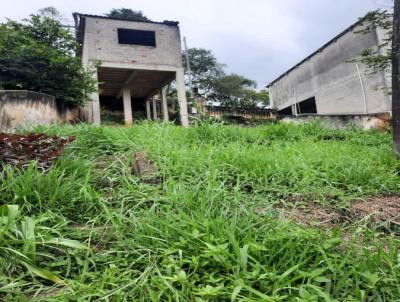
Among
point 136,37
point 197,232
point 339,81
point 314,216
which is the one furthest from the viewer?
point 339,81

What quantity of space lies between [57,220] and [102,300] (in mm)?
664

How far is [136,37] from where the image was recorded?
1236 cm

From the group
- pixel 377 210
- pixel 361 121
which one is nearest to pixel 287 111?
pixel 361 121

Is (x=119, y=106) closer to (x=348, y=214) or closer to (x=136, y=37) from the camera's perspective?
(x=136, y=37)

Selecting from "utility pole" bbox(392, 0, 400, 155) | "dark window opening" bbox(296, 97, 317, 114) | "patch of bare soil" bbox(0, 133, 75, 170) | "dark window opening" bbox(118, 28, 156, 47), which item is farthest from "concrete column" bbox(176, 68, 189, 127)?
"patch of bare soil" bbox(0, 133, 75, 170)

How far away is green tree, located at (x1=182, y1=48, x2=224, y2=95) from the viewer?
22.7 m

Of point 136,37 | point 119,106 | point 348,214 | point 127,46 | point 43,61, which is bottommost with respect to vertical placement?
point 348,214

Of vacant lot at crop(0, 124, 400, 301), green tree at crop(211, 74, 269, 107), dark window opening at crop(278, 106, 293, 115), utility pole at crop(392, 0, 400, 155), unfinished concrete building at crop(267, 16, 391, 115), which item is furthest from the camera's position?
green tree at crop(211, 74, 269, 107)

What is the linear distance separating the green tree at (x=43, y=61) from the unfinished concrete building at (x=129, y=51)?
85.7 inches

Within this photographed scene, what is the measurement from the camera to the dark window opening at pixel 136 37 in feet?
39.6

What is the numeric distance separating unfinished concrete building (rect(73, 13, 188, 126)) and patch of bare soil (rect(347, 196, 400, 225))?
8.52 meters

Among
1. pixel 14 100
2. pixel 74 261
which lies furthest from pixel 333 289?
pixel 14 100

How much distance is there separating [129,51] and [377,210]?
37.0 feet

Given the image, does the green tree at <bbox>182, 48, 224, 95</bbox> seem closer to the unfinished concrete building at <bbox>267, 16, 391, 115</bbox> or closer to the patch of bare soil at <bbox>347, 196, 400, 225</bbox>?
the unfinished concrete building at <bbox>267, 16, 391, 115</bbox>
